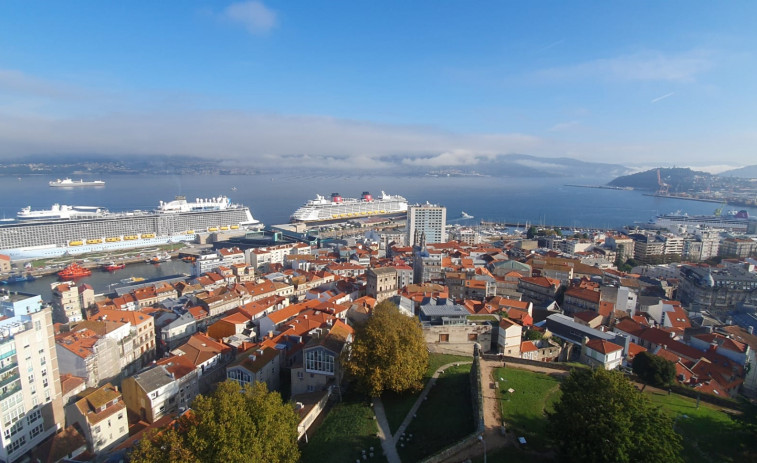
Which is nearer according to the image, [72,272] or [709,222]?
[72,272]

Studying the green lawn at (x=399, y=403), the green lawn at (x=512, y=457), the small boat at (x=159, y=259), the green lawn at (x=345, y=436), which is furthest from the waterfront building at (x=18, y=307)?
the small boat at (x=159, y=259)

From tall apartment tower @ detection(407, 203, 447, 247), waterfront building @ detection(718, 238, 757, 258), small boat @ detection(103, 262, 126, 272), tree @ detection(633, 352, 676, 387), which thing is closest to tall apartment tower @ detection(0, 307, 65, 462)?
tree @ detection(633, 352, 676, 387)

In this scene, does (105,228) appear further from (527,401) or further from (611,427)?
(611,427)

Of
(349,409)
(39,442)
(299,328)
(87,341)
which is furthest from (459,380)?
(87,341)

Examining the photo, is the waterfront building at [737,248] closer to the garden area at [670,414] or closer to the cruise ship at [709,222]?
the cruise ship at [709,222]

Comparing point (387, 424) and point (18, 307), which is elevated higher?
point (18, 307)

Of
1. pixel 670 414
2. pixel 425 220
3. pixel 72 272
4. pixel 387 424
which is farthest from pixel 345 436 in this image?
pixel 72 272
